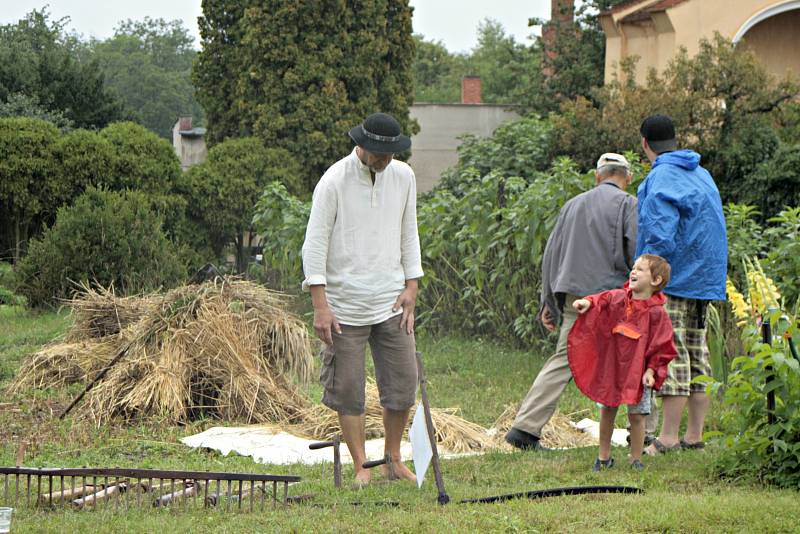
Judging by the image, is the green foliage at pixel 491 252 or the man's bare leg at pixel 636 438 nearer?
the man's bare leg at pixel 636 438

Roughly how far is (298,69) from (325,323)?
1659cm

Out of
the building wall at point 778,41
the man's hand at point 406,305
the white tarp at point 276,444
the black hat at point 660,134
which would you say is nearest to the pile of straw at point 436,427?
the white tarp at point 276,444

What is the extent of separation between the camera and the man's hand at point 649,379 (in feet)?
19.7

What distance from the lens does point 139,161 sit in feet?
60.5

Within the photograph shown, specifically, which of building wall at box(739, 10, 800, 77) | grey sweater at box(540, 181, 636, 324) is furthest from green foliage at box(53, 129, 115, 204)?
building wall at box(739, 10, 800, 77)

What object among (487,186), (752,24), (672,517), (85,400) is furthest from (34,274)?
(752,24)

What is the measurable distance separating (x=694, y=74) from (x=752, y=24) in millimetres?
6605

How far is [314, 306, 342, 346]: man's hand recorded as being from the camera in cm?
588

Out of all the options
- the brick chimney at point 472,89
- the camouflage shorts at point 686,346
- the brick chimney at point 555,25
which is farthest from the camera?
the brick chimney at point 472,89

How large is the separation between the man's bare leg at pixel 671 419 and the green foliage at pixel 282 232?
8396 millimetres

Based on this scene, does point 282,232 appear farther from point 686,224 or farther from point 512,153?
point 686,224

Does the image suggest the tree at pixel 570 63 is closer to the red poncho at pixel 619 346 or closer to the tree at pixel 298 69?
the tree at pixel 298 69

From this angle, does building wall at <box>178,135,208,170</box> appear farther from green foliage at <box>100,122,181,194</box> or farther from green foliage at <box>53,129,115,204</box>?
green foliage at <box>53,129,115,204</box>

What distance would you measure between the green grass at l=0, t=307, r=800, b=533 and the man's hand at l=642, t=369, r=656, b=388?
1.51 feet
